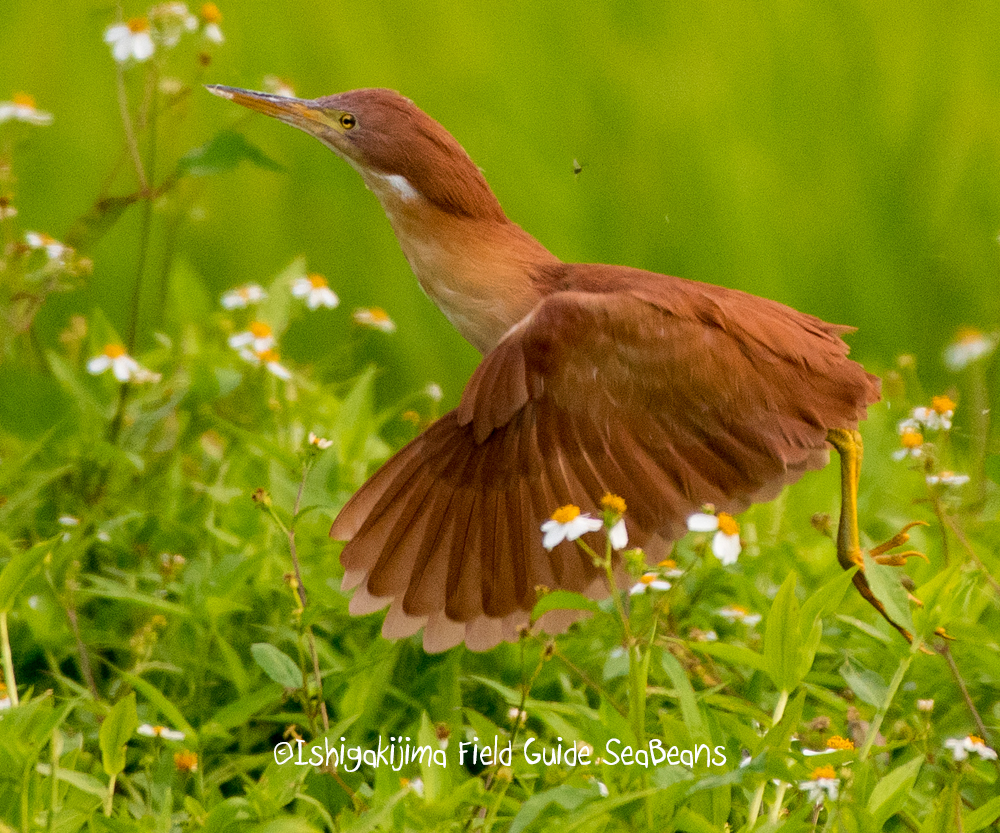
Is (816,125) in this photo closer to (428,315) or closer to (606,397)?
(428,315)

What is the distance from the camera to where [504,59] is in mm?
3408

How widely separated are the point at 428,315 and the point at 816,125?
110cm

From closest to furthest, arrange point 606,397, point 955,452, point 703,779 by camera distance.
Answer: point 703,779 < point 606,397 < point 955,452

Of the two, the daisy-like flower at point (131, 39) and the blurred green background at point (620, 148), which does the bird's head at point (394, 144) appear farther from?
the blurred green background at point (620, 148)

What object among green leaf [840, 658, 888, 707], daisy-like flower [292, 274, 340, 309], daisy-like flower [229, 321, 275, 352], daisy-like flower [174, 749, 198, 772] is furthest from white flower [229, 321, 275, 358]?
green leaf [840, 658, 888, 707]

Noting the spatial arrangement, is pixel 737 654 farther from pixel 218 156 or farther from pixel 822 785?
pixel 218 156

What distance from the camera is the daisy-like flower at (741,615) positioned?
5.97ft

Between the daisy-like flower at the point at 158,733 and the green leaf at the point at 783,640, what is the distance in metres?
0.71

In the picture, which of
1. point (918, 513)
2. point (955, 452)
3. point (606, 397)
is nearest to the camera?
point (606, 397)

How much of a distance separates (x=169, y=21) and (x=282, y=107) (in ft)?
1.38

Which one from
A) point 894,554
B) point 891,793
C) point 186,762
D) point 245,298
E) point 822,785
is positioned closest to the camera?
point 822,785

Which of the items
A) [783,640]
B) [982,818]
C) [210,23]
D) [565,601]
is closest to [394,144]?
[210,23]

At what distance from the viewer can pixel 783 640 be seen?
131 centimetres

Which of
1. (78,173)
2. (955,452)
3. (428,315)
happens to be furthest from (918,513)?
(78,173)
